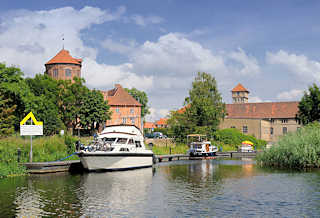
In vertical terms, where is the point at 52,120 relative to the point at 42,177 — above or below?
above

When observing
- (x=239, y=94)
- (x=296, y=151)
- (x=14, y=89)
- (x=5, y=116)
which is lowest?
(x=296, y=151)

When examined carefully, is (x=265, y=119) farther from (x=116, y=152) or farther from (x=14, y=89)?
(x=116, y=152)

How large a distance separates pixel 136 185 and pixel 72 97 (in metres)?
46.2

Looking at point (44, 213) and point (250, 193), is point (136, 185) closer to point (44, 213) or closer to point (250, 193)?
point (250, 193)

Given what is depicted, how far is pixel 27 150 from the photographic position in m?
29.9

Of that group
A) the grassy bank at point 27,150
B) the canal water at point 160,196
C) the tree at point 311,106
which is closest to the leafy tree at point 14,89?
the grassy bank at point 27,150

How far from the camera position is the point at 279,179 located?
25250 mm

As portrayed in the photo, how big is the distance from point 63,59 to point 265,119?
53.6 m

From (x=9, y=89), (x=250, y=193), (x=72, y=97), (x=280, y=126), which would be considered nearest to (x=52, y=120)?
(x=72, y=97)

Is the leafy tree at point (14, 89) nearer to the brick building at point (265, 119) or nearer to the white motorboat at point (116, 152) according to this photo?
the white motorboat at point (116, 152)

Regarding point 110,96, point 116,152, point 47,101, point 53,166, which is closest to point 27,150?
point 53,166

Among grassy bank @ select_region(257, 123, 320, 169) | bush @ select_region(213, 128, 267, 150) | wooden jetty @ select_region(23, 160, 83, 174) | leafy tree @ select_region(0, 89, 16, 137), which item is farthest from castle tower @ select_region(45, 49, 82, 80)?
grassy bank @ select_region(257, 123, 320, 169)

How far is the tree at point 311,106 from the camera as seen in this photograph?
5809 centimetres

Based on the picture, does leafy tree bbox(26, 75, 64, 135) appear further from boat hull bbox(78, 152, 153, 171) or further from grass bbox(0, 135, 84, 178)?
boat hull bbox(78, 152, 153, 171)
